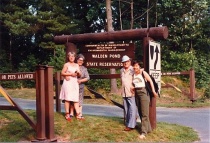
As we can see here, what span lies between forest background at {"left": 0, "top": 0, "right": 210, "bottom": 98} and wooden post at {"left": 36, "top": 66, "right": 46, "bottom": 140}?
15586 mm

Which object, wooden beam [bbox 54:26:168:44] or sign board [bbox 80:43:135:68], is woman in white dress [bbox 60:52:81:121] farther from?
wooden beam [bbox 54:26:168:44]

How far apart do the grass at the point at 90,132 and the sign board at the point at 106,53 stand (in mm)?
1470

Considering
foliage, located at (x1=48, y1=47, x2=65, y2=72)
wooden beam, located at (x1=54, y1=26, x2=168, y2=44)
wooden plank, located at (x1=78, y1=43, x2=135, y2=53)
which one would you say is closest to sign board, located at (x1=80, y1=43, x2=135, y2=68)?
wooden plank, located at (x1=78, y1=43, x2=135, y2=53)

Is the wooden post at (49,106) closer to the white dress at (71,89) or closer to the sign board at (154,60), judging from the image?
the white dress at (71,89)

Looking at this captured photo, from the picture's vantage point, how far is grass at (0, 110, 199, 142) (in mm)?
7473

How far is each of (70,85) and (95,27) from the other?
26.8 meters

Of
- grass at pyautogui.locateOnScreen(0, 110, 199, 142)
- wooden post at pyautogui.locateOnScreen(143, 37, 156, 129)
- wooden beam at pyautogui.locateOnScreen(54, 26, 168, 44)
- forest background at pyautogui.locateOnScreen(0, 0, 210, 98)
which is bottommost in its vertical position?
grass at pyautogui.locateOnScreen(0, 110, 199, 142)

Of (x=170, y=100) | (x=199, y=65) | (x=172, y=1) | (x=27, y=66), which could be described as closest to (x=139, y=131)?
(x=170, y=100)

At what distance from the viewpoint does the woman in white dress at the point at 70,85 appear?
833 centimetres

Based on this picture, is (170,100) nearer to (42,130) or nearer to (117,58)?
(117,58)

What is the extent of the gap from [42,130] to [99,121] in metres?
1.69

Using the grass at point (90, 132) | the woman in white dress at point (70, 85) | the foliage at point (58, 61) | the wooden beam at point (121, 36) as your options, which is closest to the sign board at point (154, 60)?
the wooden beam at point (121, 36)

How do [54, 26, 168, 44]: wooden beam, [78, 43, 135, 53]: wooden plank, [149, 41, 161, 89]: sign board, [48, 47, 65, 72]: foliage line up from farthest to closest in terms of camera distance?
[48, 47, 65, 72]: foliage → [78, 43, 135, 53]: wooden plank → [149, 41, 161, 89]: sign board → [54, 26, 168, 44]: wooden beam

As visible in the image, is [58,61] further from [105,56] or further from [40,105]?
[40,105]
